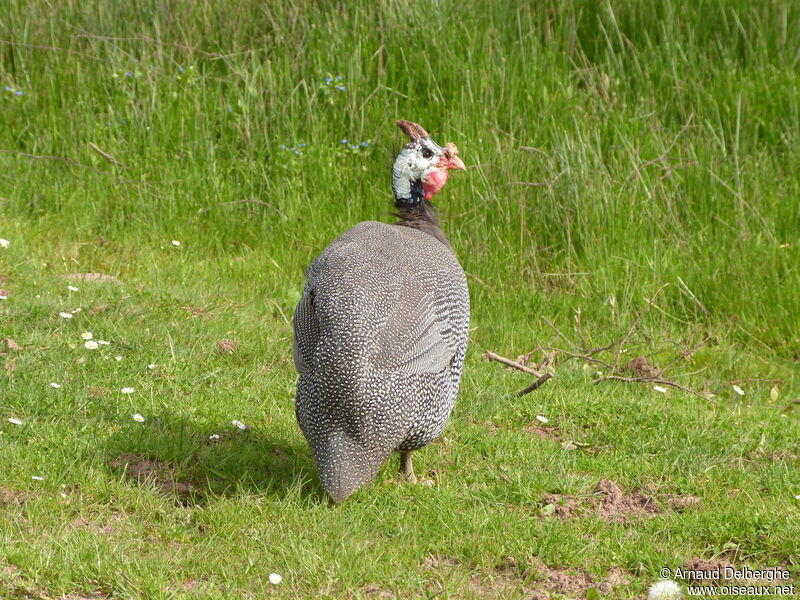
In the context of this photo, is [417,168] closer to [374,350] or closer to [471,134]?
[374,350]

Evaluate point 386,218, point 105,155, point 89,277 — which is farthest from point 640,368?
point 105,155

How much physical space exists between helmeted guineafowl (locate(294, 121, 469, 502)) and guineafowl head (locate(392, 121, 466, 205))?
16.6 inches

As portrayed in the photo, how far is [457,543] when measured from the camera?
339cm

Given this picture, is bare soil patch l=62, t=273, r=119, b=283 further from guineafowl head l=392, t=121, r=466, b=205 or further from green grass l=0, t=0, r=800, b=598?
guineafowl head l=392, t=121, r=466, b=205

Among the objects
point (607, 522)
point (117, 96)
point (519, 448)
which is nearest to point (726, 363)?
point (519, 448)

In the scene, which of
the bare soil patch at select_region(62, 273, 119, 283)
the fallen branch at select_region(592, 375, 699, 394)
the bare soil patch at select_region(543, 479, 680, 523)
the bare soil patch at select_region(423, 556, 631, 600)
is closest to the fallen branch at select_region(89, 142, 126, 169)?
the bare soil patch at select_region(62, 273, 119, 283)

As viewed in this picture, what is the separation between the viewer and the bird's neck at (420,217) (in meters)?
4.26

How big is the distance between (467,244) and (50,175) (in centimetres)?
274

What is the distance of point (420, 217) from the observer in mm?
4293

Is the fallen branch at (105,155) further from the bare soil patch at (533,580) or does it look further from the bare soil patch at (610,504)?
the bare soil patch at (533,580)

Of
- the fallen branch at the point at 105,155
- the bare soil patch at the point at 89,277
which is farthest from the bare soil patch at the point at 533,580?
the fallen branch at the point at 105,155

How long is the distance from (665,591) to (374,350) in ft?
3.82

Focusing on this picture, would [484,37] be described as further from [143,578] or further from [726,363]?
[143,578]

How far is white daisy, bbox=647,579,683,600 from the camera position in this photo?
3117 millimetres
